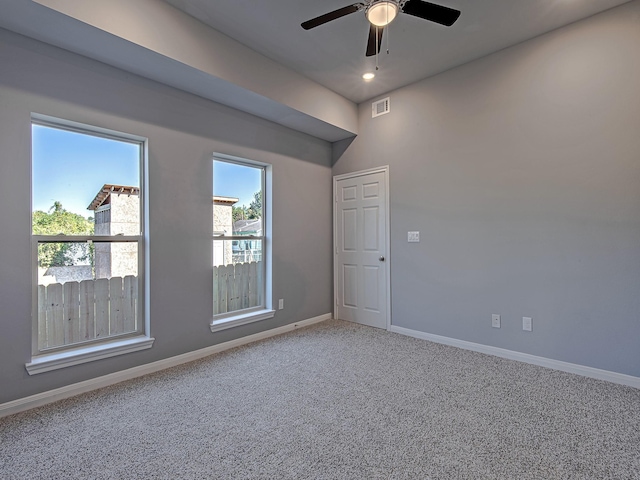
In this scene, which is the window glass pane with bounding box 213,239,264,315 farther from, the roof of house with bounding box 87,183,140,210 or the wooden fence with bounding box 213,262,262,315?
the roof of house with bounding box 87,183,140,210

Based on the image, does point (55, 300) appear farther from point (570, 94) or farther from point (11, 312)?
point (570, 94)

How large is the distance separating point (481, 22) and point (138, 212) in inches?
139

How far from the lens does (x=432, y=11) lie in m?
2.04

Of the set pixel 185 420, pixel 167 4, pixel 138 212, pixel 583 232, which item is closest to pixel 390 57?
pixel 167 4

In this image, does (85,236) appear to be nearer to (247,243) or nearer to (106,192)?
(106,192)

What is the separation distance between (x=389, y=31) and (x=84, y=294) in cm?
351

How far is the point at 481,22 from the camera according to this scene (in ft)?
8.90

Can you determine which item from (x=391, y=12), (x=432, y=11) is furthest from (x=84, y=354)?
(x=432, y=11)

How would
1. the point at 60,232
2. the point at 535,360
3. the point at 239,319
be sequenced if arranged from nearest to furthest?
the point at 60,232 → the point at 535,360 → the point at 239,319

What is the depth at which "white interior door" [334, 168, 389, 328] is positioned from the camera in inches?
163

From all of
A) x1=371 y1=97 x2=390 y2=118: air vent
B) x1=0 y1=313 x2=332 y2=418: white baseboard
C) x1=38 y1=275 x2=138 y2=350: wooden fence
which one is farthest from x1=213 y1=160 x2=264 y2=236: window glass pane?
x1=371 y1=97 x2=390 y2=118: air vent

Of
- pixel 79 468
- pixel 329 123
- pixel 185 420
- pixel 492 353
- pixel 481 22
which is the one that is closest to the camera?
pixel 79 468

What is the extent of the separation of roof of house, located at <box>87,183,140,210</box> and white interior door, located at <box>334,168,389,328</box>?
269 centimetres

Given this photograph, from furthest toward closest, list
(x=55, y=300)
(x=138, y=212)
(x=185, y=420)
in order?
(x=138, y=212), (x=55, y=300), (x=185, y=420)
